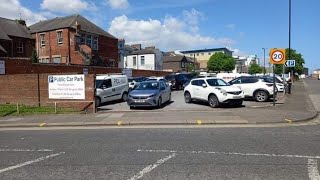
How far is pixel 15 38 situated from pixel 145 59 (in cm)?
4119

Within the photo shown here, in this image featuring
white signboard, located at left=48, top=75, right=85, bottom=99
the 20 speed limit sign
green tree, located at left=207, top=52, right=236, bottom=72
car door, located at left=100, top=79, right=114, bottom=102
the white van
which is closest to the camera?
white signboard, located at left=48, top=75, right=85, bottom=99

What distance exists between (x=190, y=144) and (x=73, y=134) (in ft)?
13.9

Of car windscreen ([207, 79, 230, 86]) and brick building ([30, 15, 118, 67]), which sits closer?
car windscreen ([207, 79, 230, 86])

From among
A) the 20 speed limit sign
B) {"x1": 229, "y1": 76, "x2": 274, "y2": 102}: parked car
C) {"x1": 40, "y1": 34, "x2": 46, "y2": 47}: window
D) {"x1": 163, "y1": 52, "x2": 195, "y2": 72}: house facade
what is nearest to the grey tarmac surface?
the 20 speed limit sign

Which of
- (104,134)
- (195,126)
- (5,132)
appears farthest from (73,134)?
(195,126)

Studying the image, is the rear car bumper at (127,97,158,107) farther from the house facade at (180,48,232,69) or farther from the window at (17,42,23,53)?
the house facade at (180,48,232,69)

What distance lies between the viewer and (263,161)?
7570 millimetres

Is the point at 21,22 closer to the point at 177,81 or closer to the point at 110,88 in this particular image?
the point at 177,81

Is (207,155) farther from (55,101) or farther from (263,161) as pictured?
(55,101)

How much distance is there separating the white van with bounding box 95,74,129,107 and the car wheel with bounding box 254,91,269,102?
8422mm

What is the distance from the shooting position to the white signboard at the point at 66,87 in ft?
62.1

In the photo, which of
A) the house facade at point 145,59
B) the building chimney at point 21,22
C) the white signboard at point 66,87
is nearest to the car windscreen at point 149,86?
the white signboard at point 66,87

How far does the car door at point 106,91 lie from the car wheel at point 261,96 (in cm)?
905

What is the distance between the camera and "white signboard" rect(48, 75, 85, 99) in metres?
18.9
